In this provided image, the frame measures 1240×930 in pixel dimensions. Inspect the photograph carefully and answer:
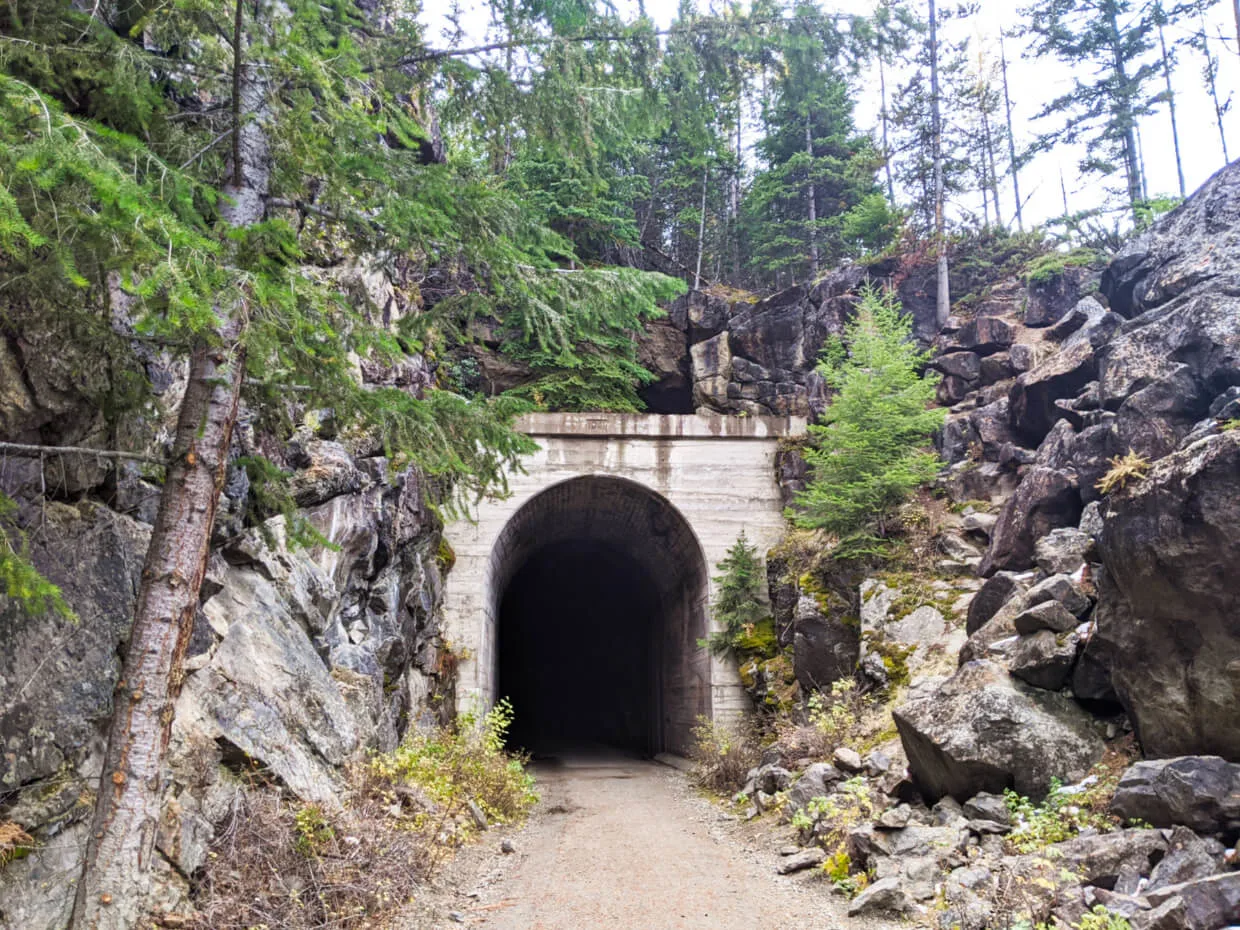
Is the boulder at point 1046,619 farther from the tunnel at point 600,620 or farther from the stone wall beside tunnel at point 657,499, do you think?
the tunnel at point 600,620

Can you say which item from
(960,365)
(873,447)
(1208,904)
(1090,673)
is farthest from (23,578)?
(960,365)

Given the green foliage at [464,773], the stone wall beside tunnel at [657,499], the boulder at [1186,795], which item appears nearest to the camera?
the boulder at [1186,795]

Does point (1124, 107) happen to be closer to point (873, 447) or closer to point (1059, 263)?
point (1059, 263)

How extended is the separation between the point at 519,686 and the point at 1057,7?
29.4m

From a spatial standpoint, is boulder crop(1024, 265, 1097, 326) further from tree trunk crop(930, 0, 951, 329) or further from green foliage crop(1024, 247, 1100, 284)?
tree trunk crop(930, 0, 951, 329)

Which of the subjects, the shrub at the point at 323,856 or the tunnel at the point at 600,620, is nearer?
the shrub at the point at 323,856

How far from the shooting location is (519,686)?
95.0 feet

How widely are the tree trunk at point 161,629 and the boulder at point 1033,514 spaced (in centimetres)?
935

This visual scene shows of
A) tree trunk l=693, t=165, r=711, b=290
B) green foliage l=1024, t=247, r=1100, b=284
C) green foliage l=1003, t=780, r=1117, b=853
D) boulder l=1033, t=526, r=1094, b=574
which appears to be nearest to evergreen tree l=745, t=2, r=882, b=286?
tree trunk l=693, t=165, r=711, b=290

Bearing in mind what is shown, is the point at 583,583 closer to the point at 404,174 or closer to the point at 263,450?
the point at 263,450

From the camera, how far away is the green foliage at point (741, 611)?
14.7 metres

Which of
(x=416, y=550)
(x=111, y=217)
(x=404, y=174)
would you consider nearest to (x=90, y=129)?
(x=111, y=217)

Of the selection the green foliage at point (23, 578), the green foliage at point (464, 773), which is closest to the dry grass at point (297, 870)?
the green foliage at point (464, 773)

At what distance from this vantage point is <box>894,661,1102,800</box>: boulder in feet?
21.1
